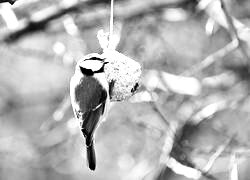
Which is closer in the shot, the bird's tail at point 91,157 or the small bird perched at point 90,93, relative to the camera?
the small bird perched at point 90,93

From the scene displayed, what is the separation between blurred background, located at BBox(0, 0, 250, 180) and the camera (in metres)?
4.57

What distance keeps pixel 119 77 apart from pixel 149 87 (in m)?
1.64

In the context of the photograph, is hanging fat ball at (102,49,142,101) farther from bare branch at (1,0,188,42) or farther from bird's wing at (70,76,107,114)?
bare branch at (1,0,188,42)

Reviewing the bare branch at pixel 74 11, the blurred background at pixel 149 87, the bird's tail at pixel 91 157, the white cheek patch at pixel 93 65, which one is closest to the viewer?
the white cheek patch at pixel 93 65

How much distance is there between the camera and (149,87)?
4727 millimetres

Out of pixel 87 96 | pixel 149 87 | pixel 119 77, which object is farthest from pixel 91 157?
pixel 149 87

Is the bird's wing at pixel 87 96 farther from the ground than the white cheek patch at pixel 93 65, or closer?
closer

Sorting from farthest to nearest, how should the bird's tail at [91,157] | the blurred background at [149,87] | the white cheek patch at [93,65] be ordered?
the blurred background at [149,87], the bird's tail at [91,157], the white cheek patch at [93,65]

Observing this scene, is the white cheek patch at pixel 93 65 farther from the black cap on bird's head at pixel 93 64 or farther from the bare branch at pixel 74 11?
the bare branch at pixel 74 11

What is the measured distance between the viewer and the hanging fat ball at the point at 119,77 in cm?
309

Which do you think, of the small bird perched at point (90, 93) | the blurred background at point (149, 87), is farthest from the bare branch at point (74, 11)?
the small bird perched at point (90, 93)

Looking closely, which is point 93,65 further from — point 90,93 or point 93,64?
point 90,93

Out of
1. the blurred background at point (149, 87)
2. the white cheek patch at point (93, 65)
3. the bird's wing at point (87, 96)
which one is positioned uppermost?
the white cheek patch at point (93, 65)

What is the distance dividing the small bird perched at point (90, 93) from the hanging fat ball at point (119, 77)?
0.04 meters
